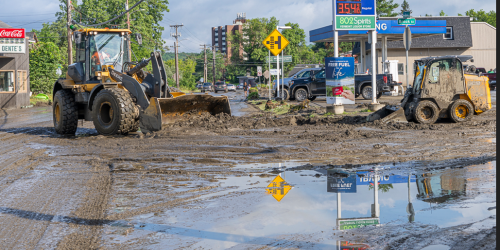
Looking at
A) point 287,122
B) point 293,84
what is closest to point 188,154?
point 287,122

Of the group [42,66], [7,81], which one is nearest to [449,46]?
[42,66]

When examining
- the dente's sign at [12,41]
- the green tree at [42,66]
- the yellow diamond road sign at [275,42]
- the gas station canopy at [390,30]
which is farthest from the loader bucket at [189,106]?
the green tree at [42,66]

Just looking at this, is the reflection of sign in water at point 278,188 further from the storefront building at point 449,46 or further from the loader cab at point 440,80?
the storefront building at point 449,46

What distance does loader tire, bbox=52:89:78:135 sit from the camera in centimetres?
1395

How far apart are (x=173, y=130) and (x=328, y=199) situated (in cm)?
724

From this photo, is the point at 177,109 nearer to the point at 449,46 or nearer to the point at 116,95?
the point at 116,95

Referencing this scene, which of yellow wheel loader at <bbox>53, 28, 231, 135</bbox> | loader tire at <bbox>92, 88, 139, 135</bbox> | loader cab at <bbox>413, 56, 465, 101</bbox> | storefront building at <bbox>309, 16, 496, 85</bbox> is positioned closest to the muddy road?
loader tire at <bbox>92, 88, 139, 135</bbox>

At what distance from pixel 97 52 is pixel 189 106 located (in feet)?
10.4

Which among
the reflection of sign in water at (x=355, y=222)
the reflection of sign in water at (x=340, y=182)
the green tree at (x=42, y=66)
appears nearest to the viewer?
the reflection of sign in water at (x=355, y=222)

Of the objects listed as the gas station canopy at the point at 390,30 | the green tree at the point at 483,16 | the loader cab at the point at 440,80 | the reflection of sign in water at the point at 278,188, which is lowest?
the reflection of sign in water at the point at 278,188

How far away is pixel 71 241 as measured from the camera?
4.70m

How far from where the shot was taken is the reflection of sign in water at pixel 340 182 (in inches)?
264

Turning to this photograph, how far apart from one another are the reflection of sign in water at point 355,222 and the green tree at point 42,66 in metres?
36.0

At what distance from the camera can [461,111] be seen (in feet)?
47.0
